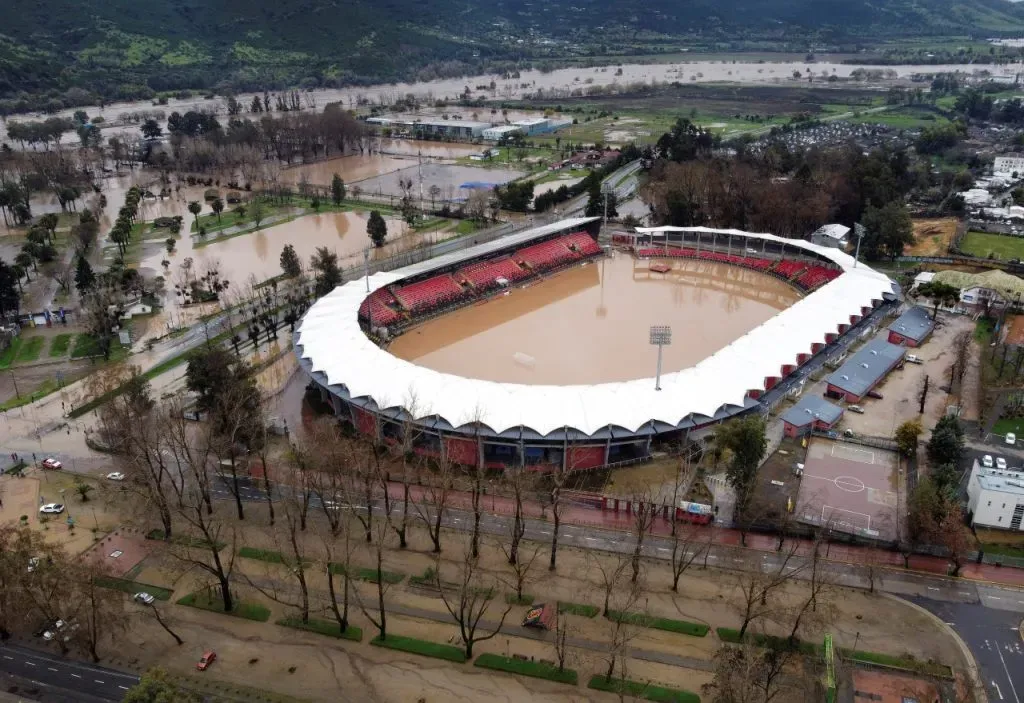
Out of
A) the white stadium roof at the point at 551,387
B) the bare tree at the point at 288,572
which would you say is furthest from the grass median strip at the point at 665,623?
the bare tree at the point at 288,572

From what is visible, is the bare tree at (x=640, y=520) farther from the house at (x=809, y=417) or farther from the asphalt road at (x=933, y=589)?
the house at (x=809, y=417)

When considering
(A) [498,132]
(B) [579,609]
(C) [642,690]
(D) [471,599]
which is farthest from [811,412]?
(A) [498,132]

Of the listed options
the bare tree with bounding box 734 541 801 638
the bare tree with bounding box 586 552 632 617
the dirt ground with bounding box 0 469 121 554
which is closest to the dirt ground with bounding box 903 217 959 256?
the bare tree with bounding box 734 541 801 638

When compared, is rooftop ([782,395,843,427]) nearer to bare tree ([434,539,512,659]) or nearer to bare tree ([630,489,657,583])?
bare tree ([630,489,657,583])

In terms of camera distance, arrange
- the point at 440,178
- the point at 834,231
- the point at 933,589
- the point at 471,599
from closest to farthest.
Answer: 1. the point at 471,599
2. the point at 933,589
3. the point at 834,231
4. the point at 440,178

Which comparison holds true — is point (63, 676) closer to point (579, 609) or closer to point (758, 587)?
point (579, 609)

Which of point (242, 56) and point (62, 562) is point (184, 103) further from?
point (62, 562)
